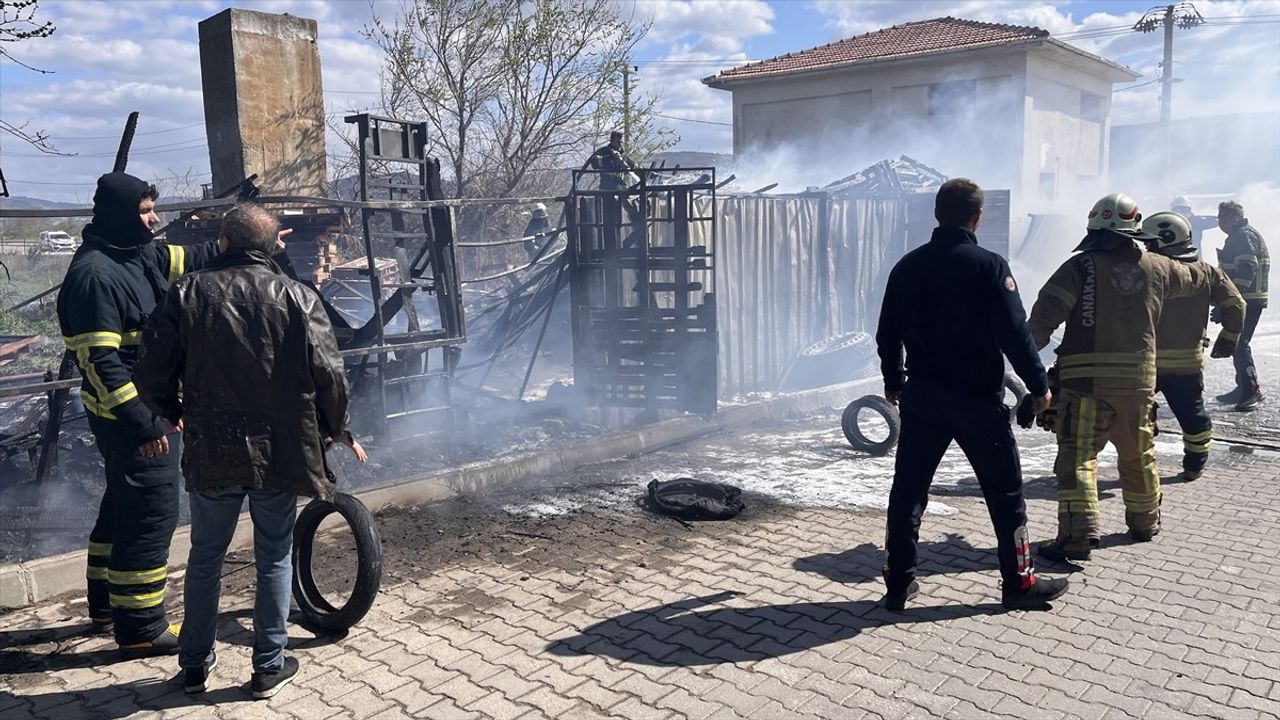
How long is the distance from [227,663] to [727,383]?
7691mm

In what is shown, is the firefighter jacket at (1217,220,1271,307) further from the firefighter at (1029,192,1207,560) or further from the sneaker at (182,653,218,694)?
the sneaker at (182,653,218,694)

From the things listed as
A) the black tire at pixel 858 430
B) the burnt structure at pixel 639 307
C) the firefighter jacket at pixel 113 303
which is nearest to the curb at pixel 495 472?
the burnt structure at pixel 639 307

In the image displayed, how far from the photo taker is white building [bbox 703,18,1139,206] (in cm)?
2280

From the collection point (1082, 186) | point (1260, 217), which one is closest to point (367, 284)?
point (1082, 186)

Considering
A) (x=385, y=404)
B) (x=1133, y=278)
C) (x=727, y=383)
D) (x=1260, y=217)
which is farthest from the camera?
(x=1260, y=217)

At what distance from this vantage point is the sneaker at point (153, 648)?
398cm

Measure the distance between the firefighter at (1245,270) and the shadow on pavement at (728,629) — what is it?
713cm

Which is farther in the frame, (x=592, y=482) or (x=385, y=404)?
(x=385, y=404)

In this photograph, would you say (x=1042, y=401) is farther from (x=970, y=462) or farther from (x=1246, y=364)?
(x=1246, y=364)

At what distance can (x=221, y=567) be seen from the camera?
11.9ft

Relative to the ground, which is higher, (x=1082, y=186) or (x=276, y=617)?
(x=1082, y=186)

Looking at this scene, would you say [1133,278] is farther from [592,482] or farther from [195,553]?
[195,553]

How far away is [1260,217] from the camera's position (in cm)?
3209

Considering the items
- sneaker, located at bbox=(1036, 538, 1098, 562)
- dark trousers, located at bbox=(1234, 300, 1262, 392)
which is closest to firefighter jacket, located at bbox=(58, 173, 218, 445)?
sneaker, located at bbox=(1036, 538, 1098, 562)
